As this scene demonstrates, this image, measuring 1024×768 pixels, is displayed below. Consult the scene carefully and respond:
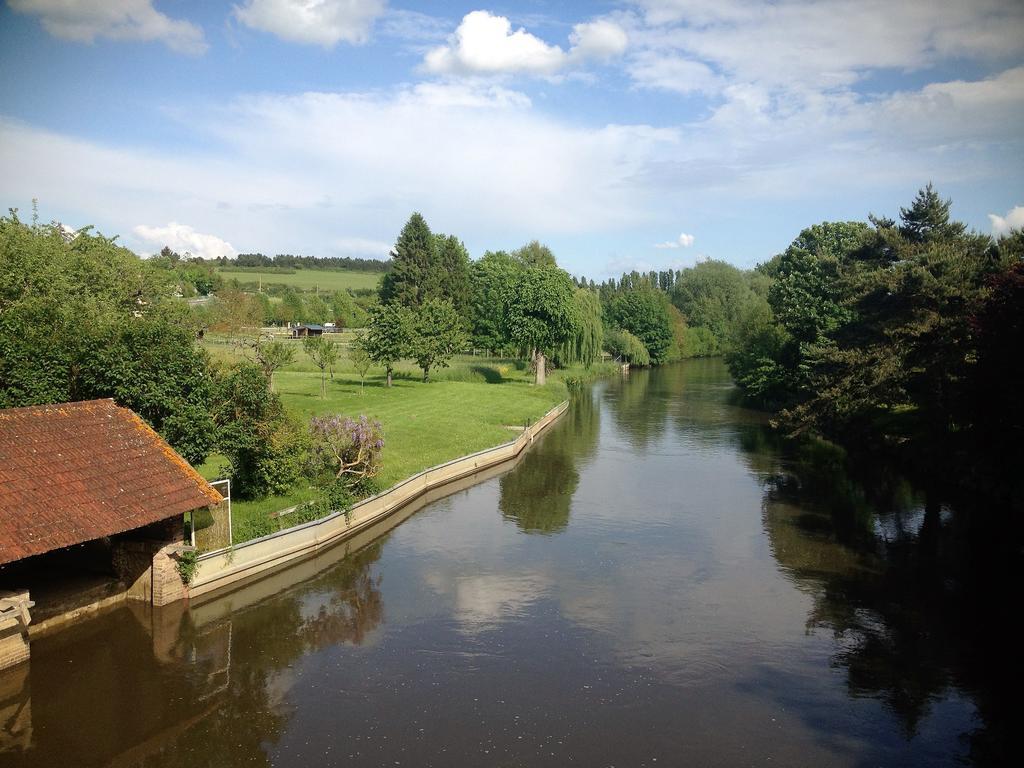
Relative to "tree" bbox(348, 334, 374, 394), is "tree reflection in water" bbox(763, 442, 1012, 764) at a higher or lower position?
lower

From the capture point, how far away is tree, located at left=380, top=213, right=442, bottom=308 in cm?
9056

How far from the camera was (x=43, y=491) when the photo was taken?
16500 millimetres

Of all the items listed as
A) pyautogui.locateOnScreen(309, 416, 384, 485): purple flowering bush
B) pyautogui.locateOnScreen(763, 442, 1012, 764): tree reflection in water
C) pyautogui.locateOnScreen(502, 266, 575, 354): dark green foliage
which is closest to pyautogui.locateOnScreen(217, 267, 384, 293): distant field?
pyautogui.locateOnScreen(502, 266, 575, 354): dark green foliage

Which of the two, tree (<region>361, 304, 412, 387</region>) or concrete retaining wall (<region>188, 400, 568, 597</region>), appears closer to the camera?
concrete retaining wall (<region>188, 400, 568, 597</region>)

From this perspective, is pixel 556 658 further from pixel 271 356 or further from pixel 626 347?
pixel 626 347

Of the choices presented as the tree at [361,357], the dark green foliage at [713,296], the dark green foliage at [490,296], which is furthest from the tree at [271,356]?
the dark green foliage at [713,296]

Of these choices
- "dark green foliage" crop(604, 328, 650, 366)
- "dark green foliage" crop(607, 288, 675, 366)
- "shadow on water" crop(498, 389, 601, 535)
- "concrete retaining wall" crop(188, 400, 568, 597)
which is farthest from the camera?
"dark green foliage" crop(607, 288, 675, 366)

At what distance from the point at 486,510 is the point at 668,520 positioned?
7301 millimetres

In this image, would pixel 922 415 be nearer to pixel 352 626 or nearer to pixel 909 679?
pixel 909 679

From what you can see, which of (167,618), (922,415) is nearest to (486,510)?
(167,618)

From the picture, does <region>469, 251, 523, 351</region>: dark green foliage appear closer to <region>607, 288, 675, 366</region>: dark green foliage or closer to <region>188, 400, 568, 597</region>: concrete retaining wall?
<region>607, 288, 675, 366</region>: dark green foliage

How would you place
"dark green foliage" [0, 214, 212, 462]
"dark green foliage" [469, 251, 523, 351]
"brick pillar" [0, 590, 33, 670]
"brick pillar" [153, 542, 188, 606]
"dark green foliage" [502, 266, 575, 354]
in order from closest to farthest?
"brick pillar" [0, 590, 33, 670] → "brick pillar" [153, 542, 188, 606] → "dark green foliage" [0, 214, 212, 462] → "dark green foliage" [502, 266, 575, 354] → "dark green foliage" [469, 251, 523, 351]

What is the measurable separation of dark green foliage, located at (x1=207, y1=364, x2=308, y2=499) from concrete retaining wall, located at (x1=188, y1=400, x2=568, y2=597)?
7.50 feet

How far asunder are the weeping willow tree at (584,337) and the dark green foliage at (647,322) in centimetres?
2432
